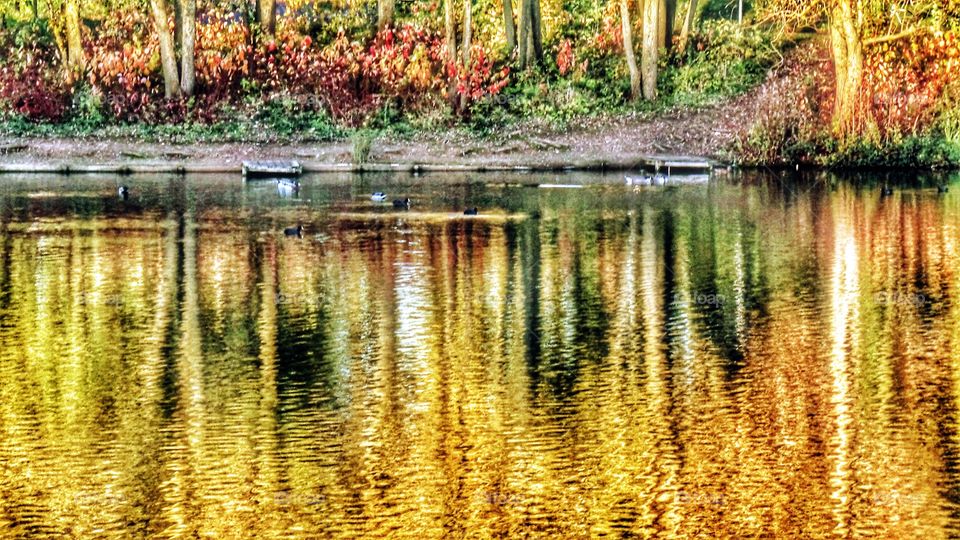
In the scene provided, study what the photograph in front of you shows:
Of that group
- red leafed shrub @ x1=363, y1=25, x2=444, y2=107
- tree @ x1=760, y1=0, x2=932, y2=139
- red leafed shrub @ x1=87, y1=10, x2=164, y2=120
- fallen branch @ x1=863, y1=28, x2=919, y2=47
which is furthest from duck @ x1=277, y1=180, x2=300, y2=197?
fallen branch @ x1=863, y1=28, x2=919, y2=47

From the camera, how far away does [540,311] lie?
720 inches

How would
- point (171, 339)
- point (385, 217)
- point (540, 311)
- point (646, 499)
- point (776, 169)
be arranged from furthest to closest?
point (776, 169) < point (385, 217) < point (540, 311) < point (171, 339) < point (646, 499)

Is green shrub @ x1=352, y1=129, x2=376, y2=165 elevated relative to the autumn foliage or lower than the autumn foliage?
lower

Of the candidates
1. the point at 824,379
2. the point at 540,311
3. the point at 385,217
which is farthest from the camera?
the point at 385,217

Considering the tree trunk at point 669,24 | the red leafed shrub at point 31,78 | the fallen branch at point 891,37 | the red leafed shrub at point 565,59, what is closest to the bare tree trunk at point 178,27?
the red leafed shrub at point 31,78

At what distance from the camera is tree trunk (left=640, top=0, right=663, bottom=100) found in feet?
149

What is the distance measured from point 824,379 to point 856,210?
1588 cm

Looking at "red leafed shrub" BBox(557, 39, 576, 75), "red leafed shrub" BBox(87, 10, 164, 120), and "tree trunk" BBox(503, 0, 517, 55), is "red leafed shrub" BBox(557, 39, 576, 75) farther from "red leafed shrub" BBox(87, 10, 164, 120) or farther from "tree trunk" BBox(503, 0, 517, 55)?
"red leafed shrub" BBox(87, 10, 164, 120)

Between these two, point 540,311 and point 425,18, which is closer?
point 540,311

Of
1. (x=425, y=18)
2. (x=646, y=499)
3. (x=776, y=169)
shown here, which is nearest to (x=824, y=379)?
(x=646, y=499)

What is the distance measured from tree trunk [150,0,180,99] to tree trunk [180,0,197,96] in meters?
0.20

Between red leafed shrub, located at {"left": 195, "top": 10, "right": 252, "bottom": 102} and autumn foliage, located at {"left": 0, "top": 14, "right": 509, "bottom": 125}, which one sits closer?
autumn foliage, located at {"left": 0, "top": 14, "right": 509, "bottom": 125}

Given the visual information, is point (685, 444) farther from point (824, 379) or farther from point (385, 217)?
point (385, 217)

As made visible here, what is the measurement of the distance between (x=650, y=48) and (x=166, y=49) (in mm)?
12351
